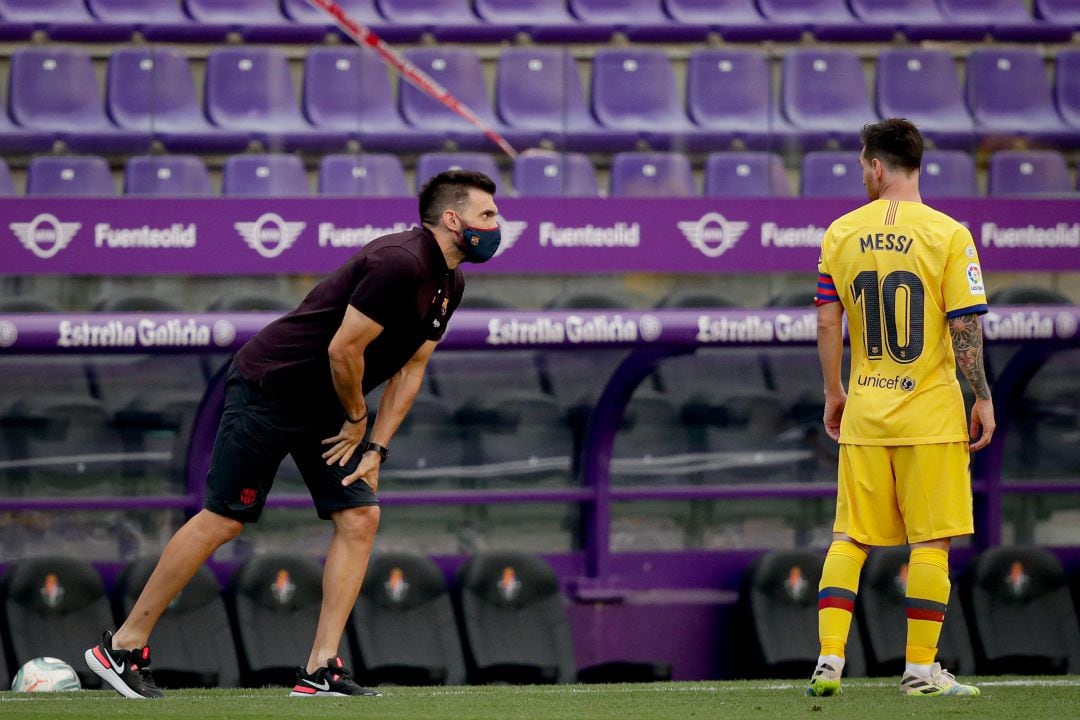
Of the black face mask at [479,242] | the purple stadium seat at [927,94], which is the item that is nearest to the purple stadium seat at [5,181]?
the black face mask at [479,242]

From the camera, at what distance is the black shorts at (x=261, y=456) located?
478 cm

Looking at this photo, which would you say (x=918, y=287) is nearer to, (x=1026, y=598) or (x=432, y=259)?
(x=432, y=259)

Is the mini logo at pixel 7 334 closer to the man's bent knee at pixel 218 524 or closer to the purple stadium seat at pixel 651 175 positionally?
the man's bent knee at pixel 218 524

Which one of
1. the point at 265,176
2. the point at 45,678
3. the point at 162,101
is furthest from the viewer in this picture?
the point at 162,101

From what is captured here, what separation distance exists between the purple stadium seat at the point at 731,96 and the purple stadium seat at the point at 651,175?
0.75 ft

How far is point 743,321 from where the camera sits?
23.3 ft

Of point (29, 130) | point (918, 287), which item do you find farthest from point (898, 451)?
point (29, 130)

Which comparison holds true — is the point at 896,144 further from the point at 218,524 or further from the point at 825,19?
the point at 825,19

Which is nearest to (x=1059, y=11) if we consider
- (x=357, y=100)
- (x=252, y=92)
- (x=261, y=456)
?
(x=357, y=100)

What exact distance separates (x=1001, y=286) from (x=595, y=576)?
2.51 m

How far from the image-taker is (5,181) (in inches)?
Answer: 311

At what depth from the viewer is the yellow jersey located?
4445 mm

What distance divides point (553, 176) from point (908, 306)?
380 cm

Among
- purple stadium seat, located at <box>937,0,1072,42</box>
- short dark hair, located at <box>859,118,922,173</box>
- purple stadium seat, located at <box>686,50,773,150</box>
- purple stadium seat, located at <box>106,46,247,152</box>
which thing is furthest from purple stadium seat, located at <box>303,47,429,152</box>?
short dark hair, located at <box>859,118,922,173</box>
